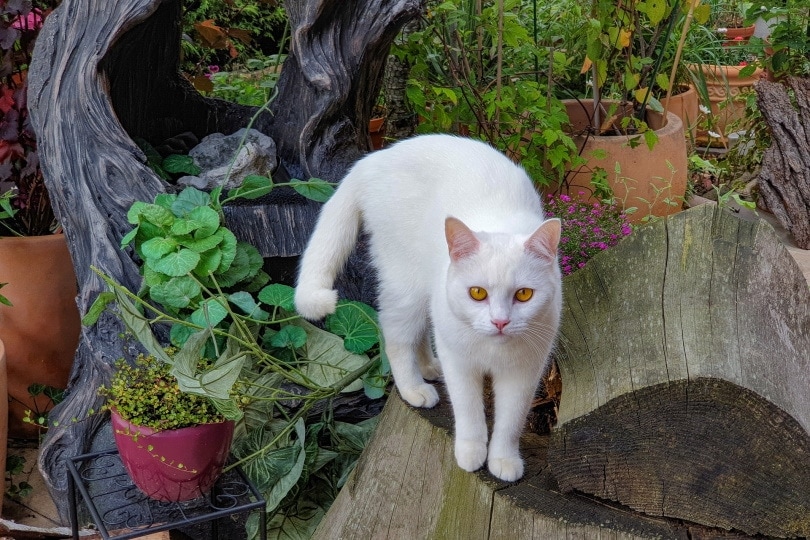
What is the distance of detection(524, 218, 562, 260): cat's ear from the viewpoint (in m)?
1.72

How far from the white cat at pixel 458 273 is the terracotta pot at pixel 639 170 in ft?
5.33

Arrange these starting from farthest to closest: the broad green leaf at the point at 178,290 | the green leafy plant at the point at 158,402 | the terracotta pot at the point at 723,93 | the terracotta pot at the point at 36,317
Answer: the terracotta pot at the point at 723,93 < the terracotta pot at the point at 36,317 < the broad green leaf at the point at 178,290 < the green leafy plant at the point at 158,402

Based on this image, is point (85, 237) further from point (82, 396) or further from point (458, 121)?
point (458, 121)

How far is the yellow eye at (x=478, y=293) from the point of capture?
1.74m

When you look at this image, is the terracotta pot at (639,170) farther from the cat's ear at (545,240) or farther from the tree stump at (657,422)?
the cat's ear at (545,240)

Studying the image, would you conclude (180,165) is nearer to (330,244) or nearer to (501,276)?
(330,244)

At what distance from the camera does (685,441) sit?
5.22 ft

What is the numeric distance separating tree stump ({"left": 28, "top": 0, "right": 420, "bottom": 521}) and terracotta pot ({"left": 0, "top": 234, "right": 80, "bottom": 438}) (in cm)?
45

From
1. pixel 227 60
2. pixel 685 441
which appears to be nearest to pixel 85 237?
pixel 685 441

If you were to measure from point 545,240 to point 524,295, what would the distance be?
0.40 ft

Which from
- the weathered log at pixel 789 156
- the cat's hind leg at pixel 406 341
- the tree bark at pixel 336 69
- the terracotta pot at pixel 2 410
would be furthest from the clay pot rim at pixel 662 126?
the terracotta pot at pixel 2 410

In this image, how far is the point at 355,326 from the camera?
2549 millimetres

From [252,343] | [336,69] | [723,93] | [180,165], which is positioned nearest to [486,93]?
[336,69]

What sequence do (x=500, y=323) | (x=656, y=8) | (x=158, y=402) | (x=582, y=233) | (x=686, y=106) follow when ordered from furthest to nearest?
(x=686, y=106)
(x=656, y=8)
(x=582, y=233)
(x=158, y=402)
(x=500, y=323)
